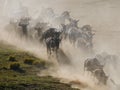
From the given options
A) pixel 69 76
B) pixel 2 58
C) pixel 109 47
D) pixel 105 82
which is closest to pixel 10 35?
pixel 2 58

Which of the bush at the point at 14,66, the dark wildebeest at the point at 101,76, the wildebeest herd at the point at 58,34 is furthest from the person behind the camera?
the bush at the point at 14,66

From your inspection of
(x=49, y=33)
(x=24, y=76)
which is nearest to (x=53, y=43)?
(x=49, y=33)

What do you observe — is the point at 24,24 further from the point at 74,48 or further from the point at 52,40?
the point at 52,40

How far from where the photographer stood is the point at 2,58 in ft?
324

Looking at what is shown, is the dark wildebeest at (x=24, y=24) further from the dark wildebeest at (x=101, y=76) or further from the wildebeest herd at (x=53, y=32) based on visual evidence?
the dark wildebeest at (x=101, y=76)

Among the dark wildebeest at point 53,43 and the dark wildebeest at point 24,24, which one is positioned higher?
the dark wildebeest at point 24,24

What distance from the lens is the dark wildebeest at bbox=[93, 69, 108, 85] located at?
79625mm

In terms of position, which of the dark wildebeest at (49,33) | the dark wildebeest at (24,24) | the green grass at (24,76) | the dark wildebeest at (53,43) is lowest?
the green grass at (24,76)

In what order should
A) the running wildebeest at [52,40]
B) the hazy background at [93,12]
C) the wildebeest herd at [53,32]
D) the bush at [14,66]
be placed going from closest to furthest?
1. the bush at [14,66]
2. the running wildebeest at [52,40]
3. the wildebeest herd at [53,32]
4. the hazy background at [93,12]

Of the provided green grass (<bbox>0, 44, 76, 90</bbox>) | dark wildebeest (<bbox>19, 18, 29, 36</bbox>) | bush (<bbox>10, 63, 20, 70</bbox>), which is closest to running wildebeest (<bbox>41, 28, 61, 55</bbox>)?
green grass (<bbox>0, 44, 76, 90</bbox>)

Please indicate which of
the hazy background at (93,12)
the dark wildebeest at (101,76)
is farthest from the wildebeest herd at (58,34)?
the hazy background at (93,12)

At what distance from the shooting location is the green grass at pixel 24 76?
254 ft

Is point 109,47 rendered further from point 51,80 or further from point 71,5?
point 71,5

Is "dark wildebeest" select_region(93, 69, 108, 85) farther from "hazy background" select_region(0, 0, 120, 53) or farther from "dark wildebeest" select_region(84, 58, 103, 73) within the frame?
"hazy background" select_region(0, 0, 120, 53)
